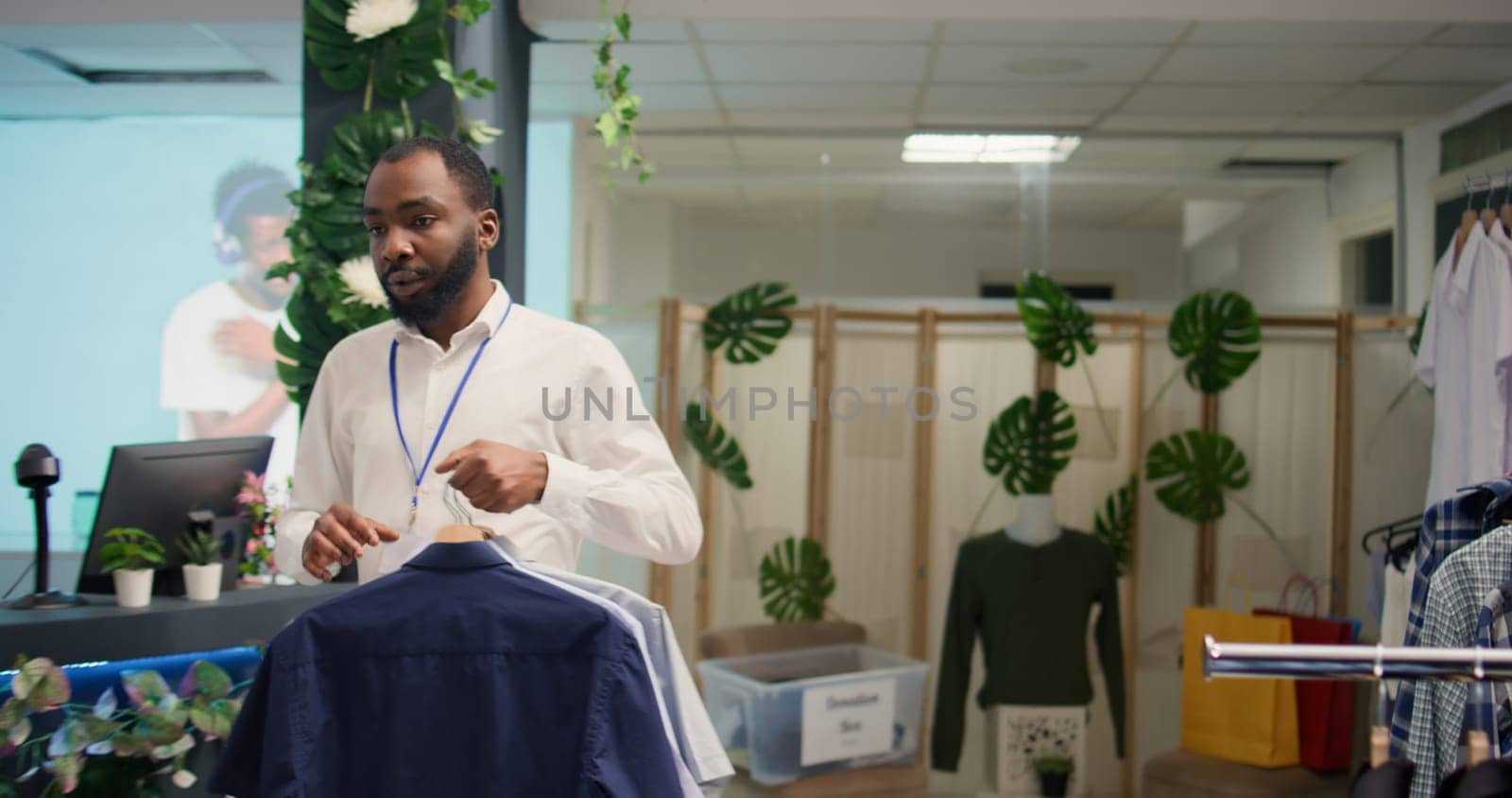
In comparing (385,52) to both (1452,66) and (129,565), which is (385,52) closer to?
(129,565)

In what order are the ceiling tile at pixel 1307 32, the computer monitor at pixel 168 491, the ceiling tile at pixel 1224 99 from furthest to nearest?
the ceiling tile at pixel 1224 99
the ceiling tile at pixel 1307 32
the computer monitor at pixel 168 491

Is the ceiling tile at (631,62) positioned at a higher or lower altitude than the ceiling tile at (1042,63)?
lower

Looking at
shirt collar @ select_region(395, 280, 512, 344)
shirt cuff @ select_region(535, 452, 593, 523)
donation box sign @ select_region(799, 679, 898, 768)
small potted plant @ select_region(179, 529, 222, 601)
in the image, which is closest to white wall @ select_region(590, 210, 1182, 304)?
donation box sign @ select_region(799, 679, 898, 768)

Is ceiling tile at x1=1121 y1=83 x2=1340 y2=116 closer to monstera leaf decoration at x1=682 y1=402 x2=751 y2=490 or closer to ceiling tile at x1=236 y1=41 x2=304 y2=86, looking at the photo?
monstera leaf decoration at x1=682 y1=402 x2=751 y2=490

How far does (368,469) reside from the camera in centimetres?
184

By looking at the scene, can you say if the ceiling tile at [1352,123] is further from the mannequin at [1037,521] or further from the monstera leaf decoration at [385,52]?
the monstera leaf decoration at [385,52]

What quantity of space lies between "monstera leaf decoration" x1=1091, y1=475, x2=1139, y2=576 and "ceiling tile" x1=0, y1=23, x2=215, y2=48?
3.52 m

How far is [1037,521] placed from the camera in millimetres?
4477

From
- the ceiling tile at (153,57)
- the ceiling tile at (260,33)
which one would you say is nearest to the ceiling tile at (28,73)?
the ceiling tile at (153,57)

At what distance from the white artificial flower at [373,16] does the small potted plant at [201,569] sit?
1.18 meters

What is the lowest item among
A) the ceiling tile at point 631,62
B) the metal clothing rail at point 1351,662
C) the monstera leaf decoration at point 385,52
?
the metal clothing rail at point 1351,662

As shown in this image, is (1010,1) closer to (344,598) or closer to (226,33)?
(226,33)

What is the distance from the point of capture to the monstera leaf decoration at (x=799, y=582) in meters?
4.81

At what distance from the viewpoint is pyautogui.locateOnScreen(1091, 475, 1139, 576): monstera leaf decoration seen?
482cm
